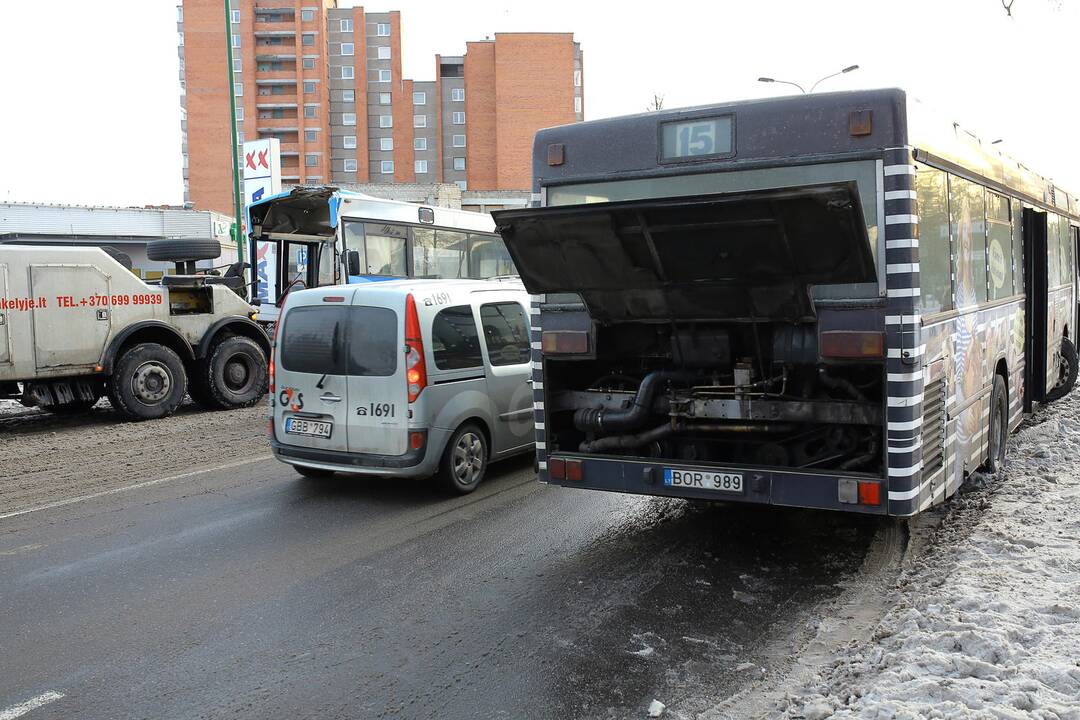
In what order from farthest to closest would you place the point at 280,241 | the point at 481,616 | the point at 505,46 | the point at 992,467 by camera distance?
1. the point at 505,46
2. the point at 280,241
3. the point at 992,467
4. the point at 481,616

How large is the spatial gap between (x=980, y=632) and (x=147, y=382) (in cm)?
1180

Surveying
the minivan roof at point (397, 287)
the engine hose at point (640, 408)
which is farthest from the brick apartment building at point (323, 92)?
the engine hose at point (640, 408)

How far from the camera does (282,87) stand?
330 ft

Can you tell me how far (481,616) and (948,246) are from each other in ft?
12.3

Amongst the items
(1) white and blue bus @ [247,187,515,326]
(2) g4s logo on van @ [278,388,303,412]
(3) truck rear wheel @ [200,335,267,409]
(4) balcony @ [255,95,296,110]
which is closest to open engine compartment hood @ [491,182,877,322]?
(2) g4s logo on van @ [278,388,303,412]

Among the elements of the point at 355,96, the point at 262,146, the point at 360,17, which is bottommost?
the point at 262,146

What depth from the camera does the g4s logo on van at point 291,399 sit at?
8008 millimetres

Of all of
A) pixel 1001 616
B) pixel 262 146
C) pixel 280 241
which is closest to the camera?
pixel 1001 616

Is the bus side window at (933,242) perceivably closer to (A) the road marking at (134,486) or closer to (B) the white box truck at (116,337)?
(A) the road marking at (134,486)

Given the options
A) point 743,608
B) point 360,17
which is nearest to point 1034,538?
point 743,608

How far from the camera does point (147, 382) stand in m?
13.1

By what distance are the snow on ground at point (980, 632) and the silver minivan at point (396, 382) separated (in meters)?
3.79

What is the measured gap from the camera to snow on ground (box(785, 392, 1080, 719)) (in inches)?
143

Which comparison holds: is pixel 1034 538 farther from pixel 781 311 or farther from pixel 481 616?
pixel 481 616
